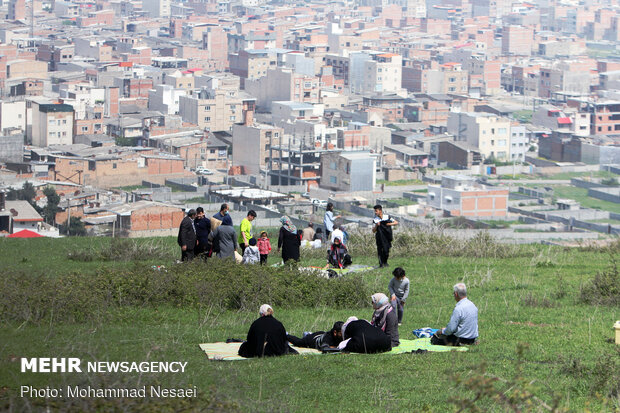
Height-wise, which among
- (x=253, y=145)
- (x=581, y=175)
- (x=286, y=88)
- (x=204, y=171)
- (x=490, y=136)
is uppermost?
(x=286, y=88)

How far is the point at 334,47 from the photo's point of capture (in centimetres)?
8338

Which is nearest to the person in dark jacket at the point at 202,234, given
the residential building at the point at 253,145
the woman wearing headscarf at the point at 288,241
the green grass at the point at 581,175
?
the woman wearing headscarf at the point at 288,241

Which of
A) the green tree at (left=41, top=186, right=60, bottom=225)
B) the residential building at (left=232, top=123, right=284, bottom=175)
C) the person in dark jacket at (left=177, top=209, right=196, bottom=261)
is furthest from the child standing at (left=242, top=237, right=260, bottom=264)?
the residential building at (left=232, top=123, right=284, bottom=175)

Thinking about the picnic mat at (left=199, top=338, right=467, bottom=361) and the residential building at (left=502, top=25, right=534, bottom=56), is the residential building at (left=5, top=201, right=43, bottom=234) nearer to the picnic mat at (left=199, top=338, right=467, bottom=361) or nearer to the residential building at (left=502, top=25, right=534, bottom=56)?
the picnic mat at (left=199, top=338, right=467, bottom=361)

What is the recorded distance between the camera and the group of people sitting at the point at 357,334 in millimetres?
6371

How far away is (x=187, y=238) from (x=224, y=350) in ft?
10.5

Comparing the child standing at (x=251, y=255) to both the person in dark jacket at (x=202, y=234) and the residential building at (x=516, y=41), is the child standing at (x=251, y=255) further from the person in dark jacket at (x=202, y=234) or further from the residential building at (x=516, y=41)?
the residential building at (x=516, y=41)

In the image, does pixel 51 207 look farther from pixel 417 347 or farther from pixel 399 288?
pixel 417 347

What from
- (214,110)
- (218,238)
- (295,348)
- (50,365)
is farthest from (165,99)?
(50,365)

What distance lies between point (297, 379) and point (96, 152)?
113 feet

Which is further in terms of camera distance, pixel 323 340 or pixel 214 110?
pixel 214 110

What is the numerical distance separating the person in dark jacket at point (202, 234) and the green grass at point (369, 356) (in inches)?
57.1

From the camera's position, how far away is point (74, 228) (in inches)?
1010

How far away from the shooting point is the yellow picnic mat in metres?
6.27
